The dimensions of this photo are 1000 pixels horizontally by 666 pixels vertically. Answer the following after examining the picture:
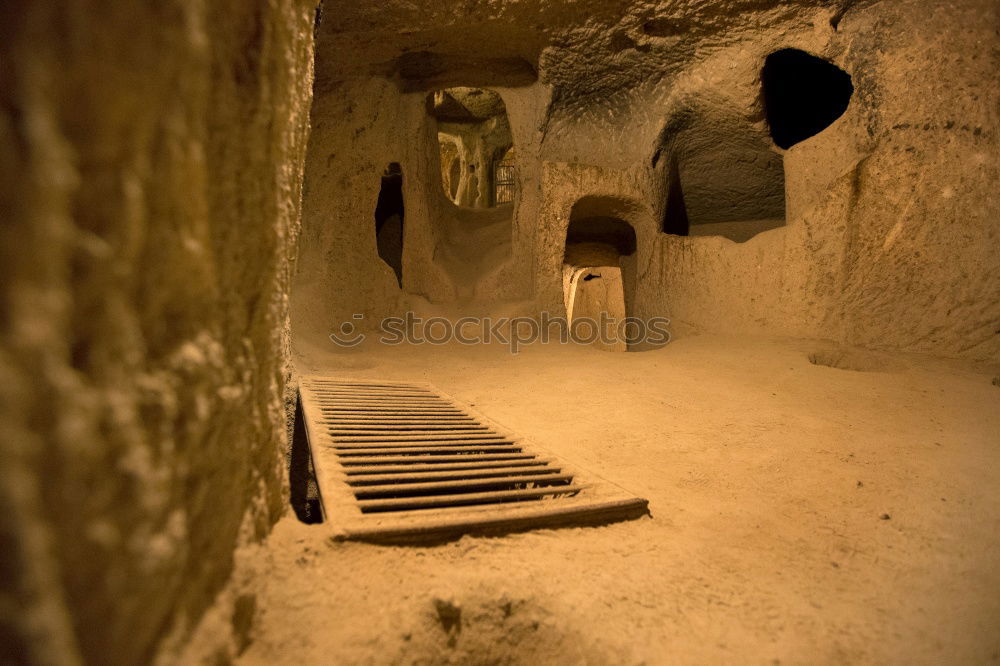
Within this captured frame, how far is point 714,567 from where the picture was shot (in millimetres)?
1657

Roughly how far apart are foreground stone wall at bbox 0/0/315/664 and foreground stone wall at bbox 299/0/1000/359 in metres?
5.18

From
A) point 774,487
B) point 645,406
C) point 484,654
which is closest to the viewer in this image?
point 484,654

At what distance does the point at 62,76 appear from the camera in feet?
1.84

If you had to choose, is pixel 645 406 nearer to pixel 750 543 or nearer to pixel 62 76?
pixel 750 543

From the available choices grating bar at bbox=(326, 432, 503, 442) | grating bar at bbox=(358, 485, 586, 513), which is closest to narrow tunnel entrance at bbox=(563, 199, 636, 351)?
grating bar at bbox=(326, 432, 503, 442)

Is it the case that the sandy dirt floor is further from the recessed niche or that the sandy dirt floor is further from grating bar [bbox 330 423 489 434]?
the recessed niche

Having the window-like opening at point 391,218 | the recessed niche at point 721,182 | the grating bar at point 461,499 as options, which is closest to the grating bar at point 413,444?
the grating bar at point 461,499

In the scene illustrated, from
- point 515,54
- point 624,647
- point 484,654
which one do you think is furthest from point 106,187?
point 515,54

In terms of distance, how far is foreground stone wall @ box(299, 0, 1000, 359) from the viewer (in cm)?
443

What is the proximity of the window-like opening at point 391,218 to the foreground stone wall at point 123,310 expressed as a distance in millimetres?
7292

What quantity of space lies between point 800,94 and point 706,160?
4.42ft

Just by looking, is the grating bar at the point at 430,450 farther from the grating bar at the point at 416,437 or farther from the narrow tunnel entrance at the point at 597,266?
the narrow tunnel entrance at the point at 597,266

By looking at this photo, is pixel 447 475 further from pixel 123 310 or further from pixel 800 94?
pixel 800 94

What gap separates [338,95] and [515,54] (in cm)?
237
